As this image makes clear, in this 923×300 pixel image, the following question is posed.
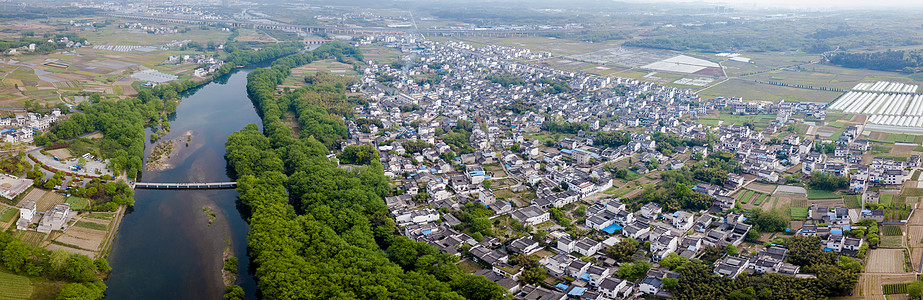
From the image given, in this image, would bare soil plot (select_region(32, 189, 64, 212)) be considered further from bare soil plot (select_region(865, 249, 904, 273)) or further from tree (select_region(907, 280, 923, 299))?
tree (select_region(907, 280, 923, 299))

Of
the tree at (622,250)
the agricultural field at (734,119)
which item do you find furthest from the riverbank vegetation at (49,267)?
the agricultural field at (734,119)

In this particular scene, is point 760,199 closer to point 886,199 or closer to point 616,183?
point 886,199

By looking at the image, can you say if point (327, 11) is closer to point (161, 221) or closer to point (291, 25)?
point (291, 25)

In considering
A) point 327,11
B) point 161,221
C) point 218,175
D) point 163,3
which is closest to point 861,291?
point 161,221

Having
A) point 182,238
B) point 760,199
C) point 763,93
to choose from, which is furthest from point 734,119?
point 182,238

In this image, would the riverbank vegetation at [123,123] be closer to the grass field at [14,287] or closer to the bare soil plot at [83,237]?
the bare soil plot at [83,237]

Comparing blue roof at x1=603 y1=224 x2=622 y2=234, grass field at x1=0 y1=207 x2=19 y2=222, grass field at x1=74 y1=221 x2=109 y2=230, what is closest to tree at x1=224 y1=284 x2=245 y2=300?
grass field at x1=74 y1=221 x2=109 y2=230
